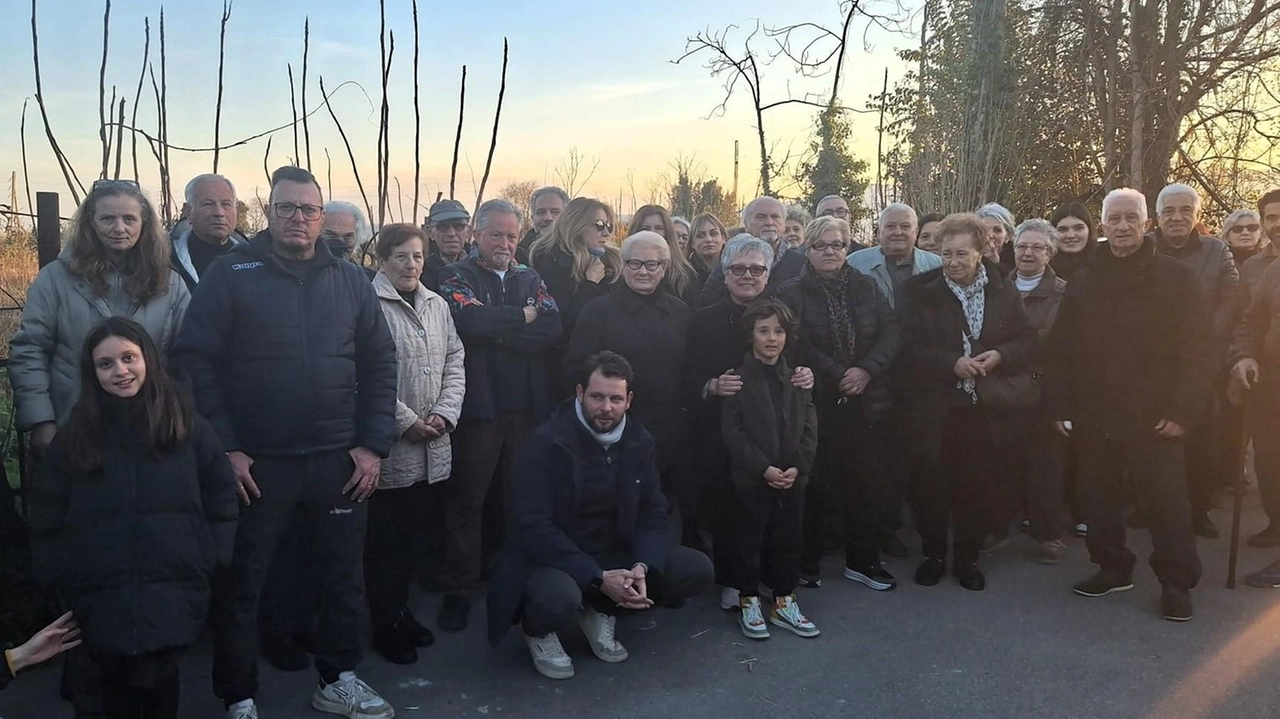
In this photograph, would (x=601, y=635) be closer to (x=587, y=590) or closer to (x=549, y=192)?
(x=587, y=590)

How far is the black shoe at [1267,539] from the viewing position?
17.7ft

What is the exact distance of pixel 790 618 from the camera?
13.9 ft

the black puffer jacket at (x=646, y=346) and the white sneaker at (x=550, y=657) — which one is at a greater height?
the black puffer jacket at (x=646, y=346)

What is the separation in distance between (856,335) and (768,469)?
3.29ft

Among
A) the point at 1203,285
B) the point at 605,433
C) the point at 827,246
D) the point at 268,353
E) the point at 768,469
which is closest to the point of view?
the point at 268,353

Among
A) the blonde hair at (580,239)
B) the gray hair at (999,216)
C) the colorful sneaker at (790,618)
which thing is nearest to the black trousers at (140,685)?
the colorful sneaker at (790,618)

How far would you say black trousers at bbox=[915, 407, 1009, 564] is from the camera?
480cm

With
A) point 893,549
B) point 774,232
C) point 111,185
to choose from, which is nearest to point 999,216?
point 774,232

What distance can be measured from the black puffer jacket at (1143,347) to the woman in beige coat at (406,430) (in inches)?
125

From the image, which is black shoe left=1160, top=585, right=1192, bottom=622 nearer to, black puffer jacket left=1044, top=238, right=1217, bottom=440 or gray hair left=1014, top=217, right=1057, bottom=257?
black puffer jacket left=1044, top=238, right=1217, bottom=440

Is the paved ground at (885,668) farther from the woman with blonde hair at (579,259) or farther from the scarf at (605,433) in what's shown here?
the woman with blonde hair at (579,259)

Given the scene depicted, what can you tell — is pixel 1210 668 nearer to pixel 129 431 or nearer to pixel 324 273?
pixel 324 273

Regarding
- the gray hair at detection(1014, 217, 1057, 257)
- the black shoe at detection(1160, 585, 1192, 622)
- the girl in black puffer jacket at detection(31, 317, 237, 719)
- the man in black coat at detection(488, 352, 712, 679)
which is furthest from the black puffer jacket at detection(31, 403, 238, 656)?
the gray hair at detection(1014, 217, 1057, 257)

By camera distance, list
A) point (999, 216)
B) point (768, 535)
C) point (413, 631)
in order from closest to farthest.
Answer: point (413, 631)
point (768, 535)
point (999, 216)
